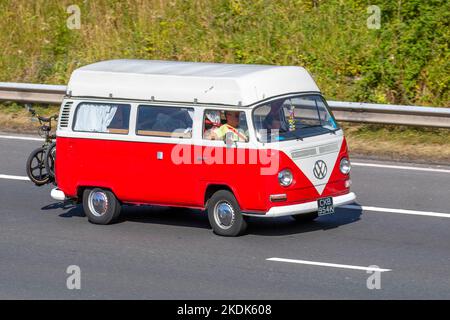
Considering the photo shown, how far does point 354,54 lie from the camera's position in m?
20.6

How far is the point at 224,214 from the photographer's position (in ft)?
41.5

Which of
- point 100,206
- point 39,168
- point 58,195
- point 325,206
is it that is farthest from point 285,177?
point 39,168

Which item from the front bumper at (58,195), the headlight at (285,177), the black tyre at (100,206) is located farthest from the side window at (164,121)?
the front bumper at (58,195)

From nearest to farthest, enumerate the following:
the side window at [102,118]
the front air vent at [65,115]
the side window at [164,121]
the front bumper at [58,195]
→ 1. the side window at [164,121]
2. the side window at [102,118]
3. the front air vent at [65,115]
4. the front bumper at [58,195]

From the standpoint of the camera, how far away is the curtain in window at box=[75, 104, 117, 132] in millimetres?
13258

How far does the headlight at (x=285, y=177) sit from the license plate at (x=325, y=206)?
544 millimetres

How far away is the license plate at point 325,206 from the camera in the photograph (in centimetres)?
1254

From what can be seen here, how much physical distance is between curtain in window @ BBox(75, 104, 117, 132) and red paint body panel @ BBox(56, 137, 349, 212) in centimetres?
18

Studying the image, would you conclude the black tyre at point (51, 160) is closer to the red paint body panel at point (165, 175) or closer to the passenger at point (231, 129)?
the red paint body panel at point (165, 175)

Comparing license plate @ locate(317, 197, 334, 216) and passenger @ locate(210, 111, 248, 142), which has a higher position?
passenger @ locate(210, 111, 248, 142)

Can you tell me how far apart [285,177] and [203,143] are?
1132 mm

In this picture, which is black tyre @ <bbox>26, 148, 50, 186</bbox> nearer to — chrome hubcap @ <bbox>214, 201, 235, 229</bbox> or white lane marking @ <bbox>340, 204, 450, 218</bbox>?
chrome hubcap @ <bbox>214, 201, 235, 229</bbox>

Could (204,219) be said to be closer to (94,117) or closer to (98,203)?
(98,203)

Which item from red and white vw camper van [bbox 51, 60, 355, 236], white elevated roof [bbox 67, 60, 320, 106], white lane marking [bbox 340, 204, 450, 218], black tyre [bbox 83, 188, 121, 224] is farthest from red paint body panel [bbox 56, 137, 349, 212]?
white lane marking [bbox 340, 204, 450, 218]
